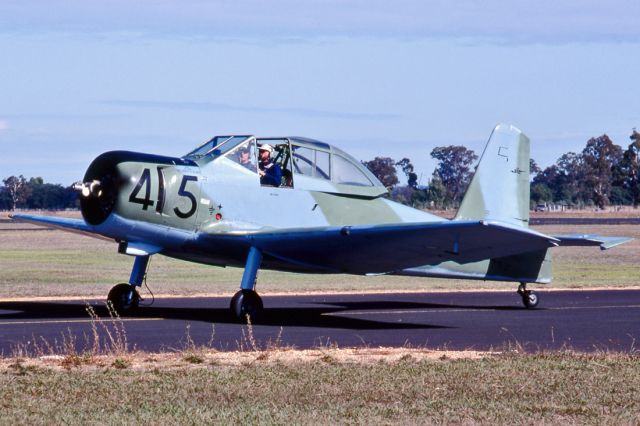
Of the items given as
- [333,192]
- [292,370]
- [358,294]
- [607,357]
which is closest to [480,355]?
[607,357]

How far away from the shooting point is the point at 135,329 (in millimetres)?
16578

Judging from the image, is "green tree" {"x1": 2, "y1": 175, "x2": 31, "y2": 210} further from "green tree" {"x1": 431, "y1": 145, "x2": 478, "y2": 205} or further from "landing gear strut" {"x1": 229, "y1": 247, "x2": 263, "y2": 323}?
"landing gear strut" {"x1": 229, "y1": 247, "x2": 263, "y2": 323}

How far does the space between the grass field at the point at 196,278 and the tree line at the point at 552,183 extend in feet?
298

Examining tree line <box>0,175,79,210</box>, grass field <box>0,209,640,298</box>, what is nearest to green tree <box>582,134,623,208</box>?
tree line <box>0,175,79,210</box>

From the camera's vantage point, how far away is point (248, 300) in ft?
58.6

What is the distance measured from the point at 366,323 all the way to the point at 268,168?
2902mm

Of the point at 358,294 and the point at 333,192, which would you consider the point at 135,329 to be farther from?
the point at 358,294

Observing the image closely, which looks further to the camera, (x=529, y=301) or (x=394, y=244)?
(x=529, y=301)

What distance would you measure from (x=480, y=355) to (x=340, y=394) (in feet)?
11.2

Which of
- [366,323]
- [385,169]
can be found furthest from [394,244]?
[385,169]

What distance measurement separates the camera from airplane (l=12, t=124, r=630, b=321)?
56.6ft

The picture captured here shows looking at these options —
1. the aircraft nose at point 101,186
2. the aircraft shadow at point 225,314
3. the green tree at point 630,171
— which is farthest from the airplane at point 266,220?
the green tree at point 630,171

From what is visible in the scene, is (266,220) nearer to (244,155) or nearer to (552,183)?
(244,155)

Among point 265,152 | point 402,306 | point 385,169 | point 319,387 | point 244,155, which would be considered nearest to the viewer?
point 319,387
